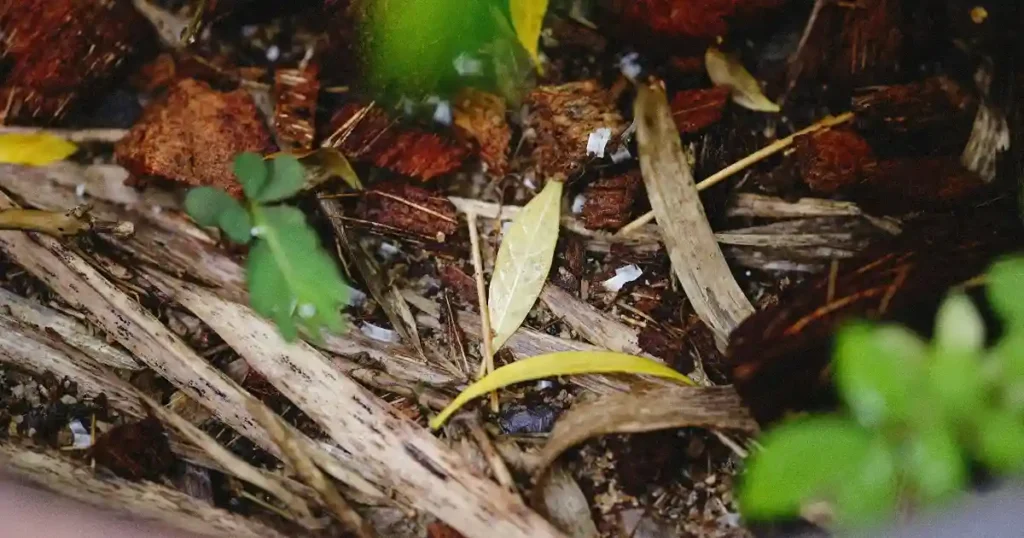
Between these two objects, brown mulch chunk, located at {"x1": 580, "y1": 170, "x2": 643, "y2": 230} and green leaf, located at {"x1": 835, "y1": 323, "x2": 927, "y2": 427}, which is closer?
green leaf, located at {"x1": 835, "y1": 323, "x2": 927, "y2": 427}

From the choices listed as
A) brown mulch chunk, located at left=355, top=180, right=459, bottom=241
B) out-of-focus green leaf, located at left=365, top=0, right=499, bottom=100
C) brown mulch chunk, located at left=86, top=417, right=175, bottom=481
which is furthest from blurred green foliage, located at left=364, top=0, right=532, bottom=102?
brown mulch chunk, located at left=86, top=417, right=175, bottom=481

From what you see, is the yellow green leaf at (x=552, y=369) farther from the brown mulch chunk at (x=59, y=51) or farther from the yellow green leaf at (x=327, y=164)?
the brown mulch chunk at (x=59, y=51)

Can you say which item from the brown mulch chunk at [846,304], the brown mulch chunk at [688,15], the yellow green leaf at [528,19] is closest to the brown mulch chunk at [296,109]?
the yellow green leaf at [528,19]

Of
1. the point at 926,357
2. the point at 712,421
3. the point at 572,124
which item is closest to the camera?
the point at 926,357

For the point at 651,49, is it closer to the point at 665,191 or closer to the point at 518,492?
the point at 665,191

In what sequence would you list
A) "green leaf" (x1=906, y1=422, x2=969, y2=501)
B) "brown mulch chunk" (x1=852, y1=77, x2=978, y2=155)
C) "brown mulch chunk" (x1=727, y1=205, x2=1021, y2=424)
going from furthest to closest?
"brown mulch chunk" (x1=852, y1=77, x2=978, y2=155) → "brown mulch chunk" (x1=727, y1=205, x2=1021, y2=424) → "green leaf" (x1=906, y1=422, x2=969, y2=501)

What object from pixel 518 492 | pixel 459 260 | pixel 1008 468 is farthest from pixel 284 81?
pixel 1008 468

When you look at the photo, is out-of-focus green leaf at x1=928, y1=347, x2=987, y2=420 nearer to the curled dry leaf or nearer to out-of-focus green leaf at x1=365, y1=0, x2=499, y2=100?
the curled dry leaf
